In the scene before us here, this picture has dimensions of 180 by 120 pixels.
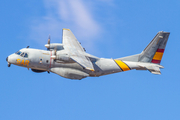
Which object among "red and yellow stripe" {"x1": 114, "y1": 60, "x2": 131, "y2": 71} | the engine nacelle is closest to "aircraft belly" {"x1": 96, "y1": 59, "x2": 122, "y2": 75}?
"red and yellow stripe" {"x1": 114, "y1": 60, "x2": 131, "y2": 71}

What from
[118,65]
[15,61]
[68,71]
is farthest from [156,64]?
[15,61]

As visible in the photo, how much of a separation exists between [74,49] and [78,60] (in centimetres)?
377

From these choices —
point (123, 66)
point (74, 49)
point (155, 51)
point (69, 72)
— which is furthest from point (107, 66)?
point (155, 51)

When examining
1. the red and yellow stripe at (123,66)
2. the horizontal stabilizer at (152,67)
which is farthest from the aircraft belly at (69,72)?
the horizontal stabilizer at (152,67)

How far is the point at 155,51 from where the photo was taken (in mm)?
38156

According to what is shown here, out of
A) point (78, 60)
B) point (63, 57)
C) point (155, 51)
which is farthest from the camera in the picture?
point (155, 51)

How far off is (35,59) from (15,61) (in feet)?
8.28

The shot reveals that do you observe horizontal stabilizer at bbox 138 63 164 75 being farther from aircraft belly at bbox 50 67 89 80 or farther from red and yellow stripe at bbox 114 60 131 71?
aircraft belly at bbox 50 67 89 80

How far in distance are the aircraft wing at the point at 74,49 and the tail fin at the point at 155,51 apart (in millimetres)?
8449

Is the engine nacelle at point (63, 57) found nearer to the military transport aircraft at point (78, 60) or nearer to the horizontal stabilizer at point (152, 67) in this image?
the military transport aircraft at point (78, 60)

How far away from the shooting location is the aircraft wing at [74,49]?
107 ft

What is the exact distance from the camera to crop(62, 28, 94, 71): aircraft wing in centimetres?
3257

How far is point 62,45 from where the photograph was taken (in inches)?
1465

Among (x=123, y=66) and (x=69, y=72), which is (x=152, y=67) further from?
(x=69, y=72)
